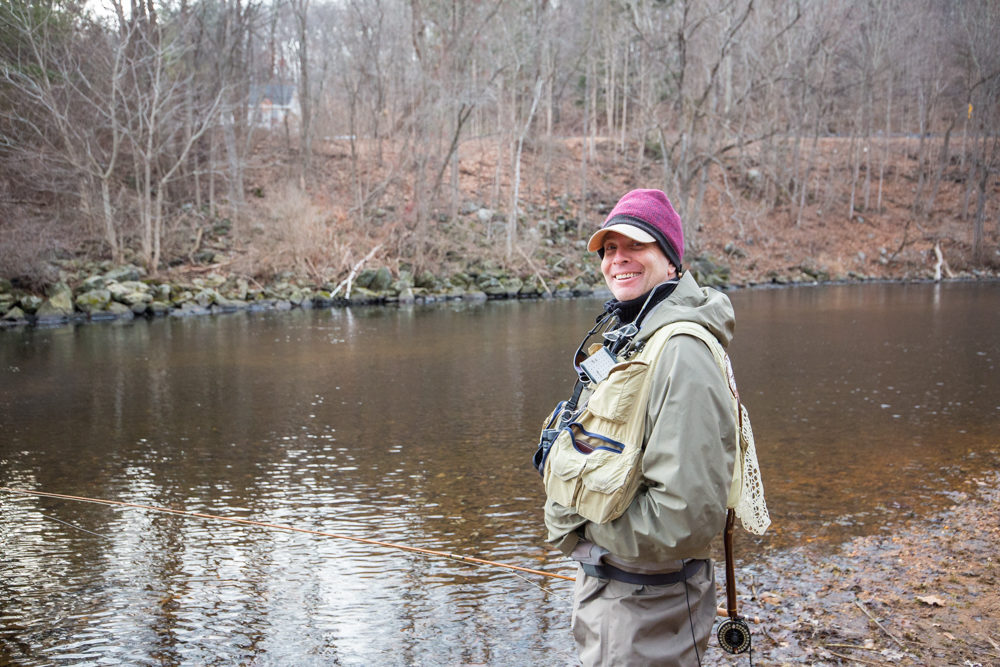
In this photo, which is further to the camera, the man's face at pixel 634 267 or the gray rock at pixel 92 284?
the gray rock at pixel 92 284

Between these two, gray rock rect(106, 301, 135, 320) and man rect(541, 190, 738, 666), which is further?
gray rock rect(106, 301, 135, 320)

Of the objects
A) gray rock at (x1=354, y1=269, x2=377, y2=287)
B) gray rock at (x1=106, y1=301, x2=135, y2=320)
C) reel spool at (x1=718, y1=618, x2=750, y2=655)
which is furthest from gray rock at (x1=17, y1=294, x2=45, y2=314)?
reel spool at (x1=718, y1=618, x2=750, y2=655)

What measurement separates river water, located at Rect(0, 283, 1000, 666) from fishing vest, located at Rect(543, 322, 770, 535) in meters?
2.16

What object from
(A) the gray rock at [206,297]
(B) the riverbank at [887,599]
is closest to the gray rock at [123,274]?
(A) the gray rock at [206,297]

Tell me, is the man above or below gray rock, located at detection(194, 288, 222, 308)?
above

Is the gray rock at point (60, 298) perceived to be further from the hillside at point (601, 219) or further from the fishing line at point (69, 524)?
the fishing line at point (69, 524)

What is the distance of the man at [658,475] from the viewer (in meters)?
2.04

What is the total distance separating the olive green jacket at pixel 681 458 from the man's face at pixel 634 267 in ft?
0.78

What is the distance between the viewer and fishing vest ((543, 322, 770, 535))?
212 centimetres

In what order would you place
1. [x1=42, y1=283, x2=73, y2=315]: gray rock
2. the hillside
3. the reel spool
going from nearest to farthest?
the reel spool → [x1=42, y1=283, x2=73, y2=315]: gray rock → the hillside

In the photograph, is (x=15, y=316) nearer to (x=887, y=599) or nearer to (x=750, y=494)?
(x=887, y=599)

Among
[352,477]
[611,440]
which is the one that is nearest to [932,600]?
[611,440]

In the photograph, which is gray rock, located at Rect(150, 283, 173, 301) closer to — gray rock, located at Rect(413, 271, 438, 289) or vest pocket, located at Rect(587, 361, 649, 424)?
gray rock, located at Rect(413, 271, 438, 289)

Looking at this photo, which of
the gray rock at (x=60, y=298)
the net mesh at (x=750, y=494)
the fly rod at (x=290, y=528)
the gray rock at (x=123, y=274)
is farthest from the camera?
the gray rock at (x=123, y=274)
